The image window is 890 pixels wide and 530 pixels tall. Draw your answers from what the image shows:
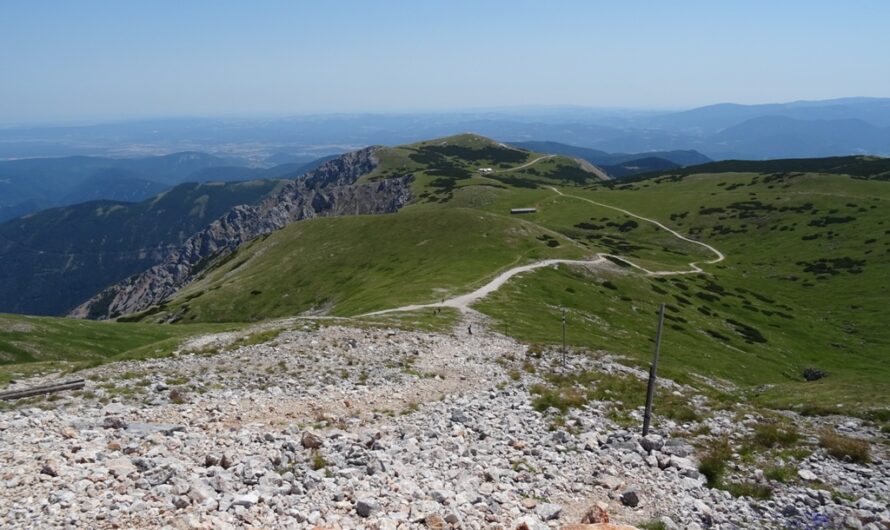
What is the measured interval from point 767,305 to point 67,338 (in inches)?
4639

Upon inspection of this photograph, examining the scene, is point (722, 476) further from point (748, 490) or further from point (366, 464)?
point (366, 464)

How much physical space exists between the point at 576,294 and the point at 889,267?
323 ft

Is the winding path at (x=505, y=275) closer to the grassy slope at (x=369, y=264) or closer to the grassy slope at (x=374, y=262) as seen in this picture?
the grassy slope at (x=374, y=262)

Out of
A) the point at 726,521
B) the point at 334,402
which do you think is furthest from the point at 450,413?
the point at 726,521

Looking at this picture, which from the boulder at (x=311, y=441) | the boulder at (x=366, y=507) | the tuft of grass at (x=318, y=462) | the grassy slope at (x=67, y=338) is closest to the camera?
the boulder at (x=366, y=507)

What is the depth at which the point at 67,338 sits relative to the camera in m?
59.0

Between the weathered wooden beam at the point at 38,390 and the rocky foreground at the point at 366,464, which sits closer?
the rocky foreground at the point at 366,464

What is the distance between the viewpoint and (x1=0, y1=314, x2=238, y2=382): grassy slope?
53250 millimetres

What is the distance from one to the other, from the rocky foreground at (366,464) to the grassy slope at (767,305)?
17.9m

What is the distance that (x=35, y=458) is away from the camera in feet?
51.1

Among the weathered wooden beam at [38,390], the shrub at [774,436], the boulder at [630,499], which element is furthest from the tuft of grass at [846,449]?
the weathered wooden beam at [38,390]

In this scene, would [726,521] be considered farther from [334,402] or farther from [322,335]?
[322,335]

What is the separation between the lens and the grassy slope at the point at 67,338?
53250 millimetres

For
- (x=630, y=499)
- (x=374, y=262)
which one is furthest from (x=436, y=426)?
(x=374, y=262)
